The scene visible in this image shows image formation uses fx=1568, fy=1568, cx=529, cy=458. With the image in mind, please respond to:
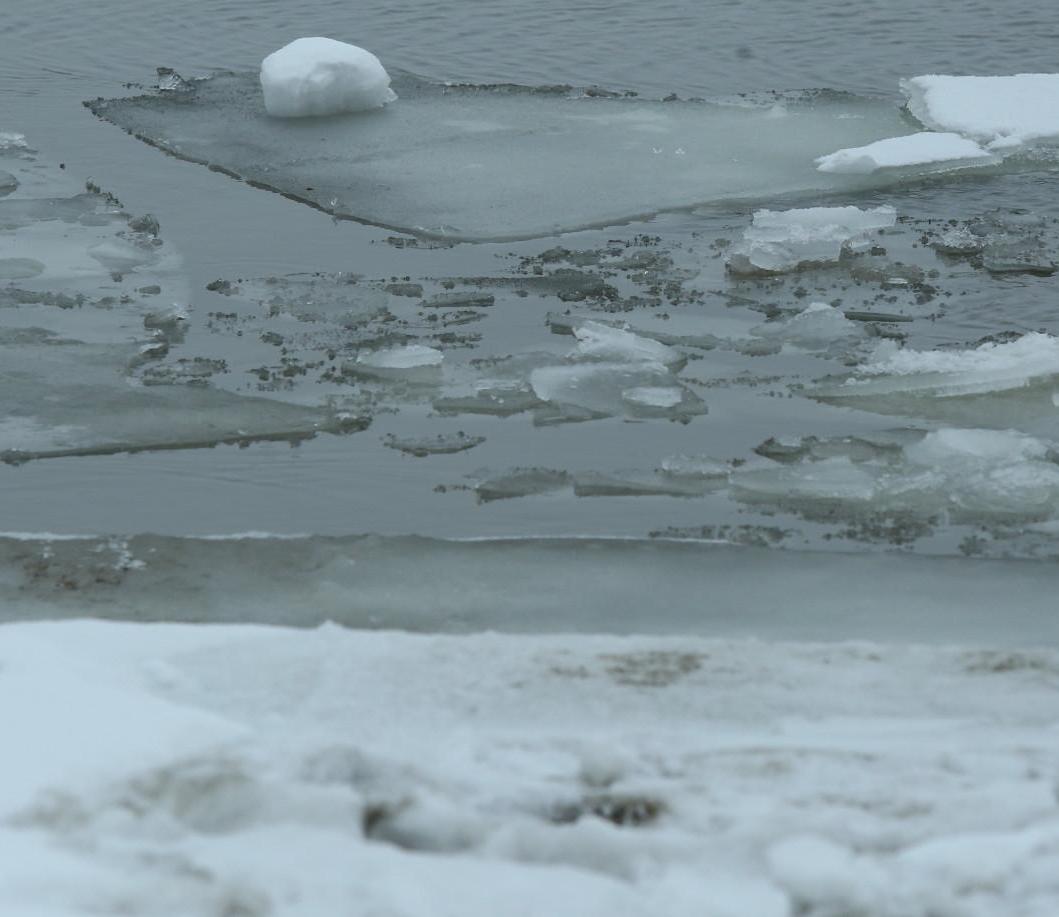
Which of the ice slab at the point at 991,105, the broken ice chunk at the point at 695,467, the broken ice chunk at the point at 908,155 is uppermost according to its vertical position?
the ice slab at the point at 991,105

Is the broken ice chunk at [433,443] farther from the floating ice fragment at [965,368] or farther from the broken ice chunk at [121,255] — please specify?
the broken ice chunk at [121,255]

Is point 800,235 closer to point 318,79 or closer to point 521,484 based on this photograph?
point 521,484

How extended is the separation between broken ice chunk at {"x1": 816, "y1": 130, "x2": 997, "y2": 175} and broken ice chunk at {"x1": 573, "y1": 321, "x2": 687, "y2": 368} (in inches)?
123

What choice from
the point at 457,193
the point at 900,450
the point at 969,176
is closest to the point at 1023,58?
the point at 969,176

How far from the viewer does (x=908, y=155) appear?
30.4 ft

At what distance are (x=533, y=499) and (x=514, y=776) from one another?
83.4 inches

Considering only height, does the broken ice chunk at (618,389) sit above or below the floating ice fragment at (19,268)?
below

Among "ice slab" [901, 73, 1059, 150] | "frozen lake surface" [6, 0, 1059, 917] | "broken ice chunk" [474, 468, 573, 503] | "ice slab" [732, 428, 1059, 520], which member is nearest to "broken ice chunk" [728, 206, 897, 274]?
"frozen lake surface" [6, 0, 1059, 917]

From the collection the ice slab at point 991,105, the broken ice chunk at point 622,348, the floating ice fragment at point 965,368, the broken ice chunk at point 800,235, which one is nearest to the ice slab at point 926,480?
the floating ice fragment at point 965,368

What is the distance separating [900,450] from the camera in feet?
18.4

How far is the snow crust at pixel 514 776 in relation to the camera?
299 cm

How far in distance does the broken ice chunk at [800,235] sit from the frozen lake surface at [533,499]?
0.03 m

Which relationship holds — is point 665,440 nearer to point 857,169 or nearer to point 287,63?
point 857,169

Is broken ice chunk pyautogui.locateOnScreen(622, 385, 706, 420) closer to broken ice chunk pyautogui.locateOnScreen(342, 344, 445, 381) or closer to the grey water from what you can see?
the grey water
